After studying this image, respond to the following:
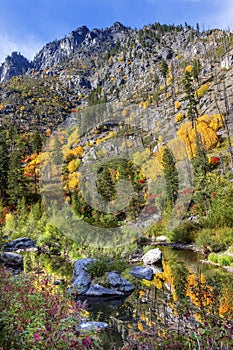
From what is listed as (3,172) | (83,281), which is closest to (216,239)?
(83,281)

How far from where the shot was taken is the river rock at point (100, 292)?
9867 mm

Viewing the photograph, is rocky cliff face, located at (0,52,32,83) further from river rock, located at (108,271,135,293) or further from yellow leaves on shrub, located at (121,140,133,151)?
river rock, located at (108,271,135,293)

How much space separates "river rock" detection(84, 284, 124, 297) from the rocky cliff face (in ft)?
622

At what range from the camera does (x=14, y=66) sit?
184375mm

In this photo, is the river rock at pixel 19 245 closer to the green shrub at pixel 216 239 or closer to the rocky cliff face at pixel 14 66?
the green shrub at pixel 216 239

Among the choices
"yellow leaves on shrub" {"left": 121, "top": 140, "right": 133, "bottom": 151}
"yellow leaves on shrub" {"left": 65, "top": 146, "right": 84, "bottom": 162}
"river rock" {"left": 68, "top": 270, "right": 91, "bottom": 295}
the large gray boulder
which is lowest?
"river rock" {"left": 68, "top": 270, "right": 91, "bottom": 295}

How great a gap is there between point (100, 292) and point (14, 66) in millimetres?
202010

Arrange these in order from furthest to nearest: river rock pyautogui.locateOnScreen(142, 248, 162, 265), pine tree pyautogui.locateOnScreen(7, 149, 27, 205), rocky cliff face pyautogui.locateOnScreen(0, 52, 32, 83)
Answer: rocky cliff face pyautogui.locateOnScreen(0, 52, 32, 83)
pine tree pyautogui.locateOnScreen(7, 149, 27, 205)
river rock pyautogui.locateOnScreen(142, 248, 162, 265)

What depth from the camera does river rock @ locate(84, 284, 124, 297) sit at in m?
9.87

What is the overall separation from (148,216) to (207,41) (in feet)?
315

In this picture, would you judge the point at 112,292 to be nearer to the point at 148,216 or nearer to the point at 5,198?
the point at 148,216

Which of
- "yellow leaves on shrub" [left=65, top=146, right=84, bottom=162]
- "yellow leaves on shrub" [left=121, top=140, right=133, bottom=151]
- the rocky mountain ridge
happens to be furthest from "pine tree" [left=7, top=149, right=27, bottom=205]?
the rocky mountain ridge

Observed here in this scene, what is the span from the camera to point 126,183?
3281cm

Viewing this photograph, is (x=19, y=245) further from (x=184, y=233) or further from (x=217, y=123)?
(x=217, y=123)
